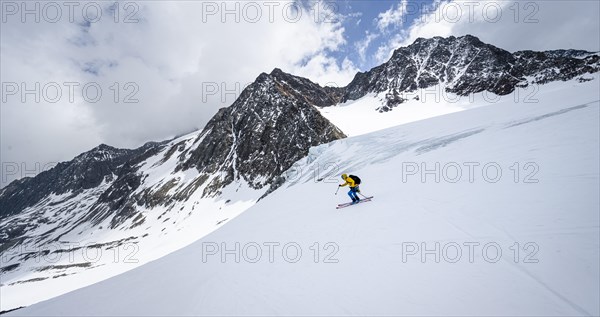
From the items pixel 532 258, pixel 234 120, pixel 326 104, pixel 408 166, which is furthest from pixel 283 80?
pixel 532 258

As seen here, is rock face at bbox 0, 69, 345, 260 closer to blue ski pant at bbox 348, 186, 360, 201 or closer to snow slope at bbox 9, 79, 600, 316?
blue ski pant at bbox 348, 186, 360, 201

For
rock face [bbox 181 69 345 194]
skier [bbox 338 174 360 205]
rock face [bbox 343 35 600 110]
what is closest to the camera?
skier [bbox 338 174 360 205]

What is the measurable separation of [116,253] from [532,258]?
365 ft

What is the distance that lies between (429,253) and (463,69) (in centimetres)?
14941

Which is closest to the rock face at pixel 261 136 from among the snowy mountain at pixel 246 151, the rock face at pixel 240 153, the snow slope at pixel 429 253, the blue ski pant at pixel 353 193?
the rock face at pixel 240 153

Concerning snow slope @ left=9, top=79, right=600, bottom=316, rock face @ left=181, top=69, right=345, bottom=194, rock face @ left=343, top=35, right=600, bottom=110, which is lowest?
snow slope @ left=9, top=79, right=600, bottom=316

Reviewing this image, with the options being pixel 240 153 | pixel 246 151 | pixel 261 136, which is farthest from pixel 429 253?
pixel 240 153

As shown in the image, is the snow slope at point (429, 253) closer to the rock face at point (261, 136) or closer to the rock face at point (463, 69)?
the rock face at point (261, 136)

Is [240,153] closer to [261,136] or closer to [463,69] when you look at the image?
[261,136]

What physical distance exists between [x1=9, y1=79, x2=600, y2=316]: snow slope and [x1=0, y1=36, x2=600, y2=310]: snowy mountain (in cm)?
4945

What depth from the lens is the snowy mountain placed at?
8288 centimetres

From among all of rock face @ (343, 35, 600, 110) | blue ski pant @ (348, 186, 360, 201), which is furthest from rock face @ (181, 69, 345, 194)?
blue ski pant @ (348, 186, 360, 201)

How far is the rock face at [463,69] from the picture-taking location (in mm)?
98850

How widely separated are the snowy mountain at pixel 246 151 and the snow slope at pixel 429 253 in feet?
162
